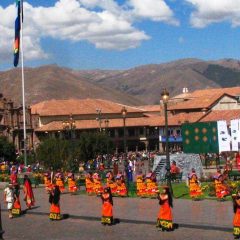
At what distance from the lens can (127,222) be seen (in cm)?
1928

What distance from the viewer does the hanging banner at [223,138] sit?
130 ft

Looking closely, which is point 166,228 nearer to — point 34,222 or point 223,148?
point 34,222

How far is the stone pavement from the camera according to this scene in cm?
1694

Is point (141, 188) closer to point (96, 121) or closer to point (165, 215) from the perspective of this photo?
point (165, 215)

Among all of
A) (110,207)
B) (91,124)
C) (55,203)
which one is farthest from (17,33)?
(91,124)

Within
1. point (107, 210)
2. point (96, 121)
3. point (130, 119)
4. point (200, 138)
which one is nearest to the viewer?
point (107, 210)

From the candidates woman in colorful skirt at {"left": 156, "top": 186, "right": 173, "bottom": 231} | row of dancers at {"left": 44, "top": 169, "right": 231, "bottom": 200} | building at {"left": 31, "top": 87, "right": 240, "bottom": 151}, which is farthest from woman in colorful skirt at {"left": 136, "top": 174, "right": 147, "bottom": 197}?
building at {"left": 31, "top": 87, "right": 240, "bottom": 151}

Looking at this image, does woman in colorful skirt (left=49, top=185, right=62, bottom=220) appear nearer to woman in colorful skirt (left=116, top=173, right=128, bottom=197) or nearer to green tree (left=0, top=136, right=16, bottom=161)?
woman in colorful skirt (left=116, top=173, right=128, bottom=197)

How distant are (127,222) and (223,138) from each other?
21.5 m

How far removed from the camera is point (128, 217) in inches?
800

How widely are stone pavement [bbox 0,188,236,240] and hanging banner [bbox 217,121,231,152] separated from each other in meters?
14.7

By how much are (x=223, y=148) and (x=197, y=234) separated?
924 inches

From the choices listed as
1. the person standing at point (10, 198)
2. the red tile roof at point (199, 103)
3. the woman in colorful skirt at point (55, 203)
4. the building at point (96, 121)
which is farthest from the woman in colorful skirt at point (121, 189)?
the red tile roof at point (199, 103)

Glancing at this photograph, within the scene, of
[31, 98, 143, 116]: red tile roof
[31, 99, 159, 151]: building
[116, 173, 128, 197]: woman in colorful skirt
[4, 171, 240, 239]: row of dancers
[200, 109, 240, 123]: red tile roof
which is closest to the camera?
[4, 171, 240, 239]: row of dancers
